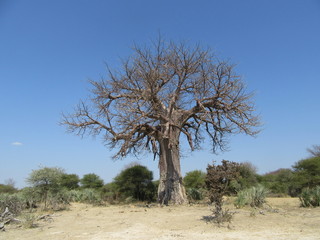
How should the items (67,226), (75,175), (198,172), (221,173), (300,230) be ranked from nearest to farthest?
(300,230) < (221,173) < (67,226) < (198,172) < (75,175)

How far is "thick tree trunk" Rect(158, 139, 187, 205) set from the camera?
37.5 feet

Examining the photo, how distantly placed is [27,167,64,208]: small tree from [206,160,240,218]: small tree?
7.34 meters

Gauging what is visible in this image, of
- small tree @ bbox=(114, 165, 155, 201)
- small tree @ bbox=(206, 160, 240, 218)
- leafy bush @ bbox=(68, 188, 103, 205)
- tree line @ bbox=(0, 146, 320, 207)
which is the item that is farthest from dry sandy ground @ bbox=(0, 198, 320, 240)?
small tree @ bbox=(114, 165, 155, 201)

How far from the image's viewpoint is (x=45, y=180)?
1124 centimetres

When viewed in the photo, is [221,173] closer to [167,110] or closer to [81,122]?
[167,110]

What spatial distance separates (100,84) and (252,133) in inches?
277

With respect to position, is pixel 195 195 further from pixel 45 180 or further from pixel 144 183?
pixel 45 180

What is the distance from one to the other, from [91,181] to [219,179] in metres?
17.4

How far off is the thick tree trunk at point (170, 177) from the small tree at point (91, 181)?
36.6 ft

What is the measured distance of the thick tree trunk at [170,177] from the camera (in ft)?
37.5

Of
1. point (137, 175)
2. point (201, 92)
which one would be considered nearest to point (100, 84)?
point (201, 92)

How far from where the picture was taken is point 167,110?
39.5ft

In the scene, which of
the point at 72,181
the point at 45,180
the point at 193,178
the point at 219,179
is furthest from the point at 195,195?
the point at 72,181

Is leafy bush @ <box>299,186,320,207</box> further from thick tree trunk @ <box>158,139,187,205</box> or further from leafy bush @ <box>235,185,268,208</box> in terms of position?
thick tree trunk @ <box>158,139,187,205</box>
